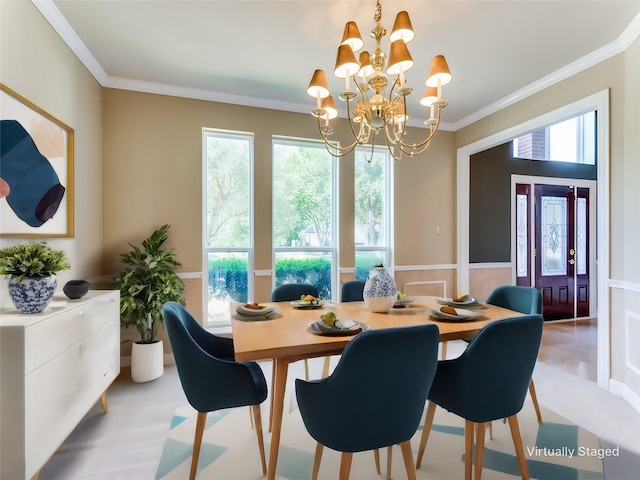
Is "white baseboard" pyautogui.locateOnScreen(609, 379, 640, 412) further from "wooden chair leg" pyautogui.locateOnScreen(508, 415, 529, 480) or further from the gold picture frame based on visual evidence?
the gold picture frame

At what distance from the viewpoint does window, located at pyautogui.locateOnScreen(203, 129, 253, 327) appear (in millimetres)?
3510

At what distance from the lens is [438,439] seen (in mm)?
2076

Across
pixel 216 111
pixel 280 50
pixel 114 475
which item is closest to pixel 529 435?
pixel 114 475

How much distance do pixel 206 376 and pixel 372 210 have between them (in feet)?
9.82

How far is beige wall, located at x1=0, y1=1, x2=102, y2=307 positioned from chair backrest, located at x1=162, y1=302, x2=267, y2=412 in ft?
3.25

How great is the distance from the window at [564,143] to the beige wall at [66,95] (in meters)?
5.40

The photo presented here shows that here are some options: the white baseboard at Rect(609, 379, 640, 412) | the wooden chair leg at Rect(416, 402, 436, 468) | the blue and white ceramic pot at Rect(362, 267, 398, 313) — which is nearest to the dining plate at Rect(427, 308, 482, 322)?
the blue and white ceramic pot at Rect(362, 267, 398, 313)

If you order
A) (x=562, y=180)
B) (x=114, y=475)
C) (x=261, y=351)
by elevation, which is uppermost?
(x=562, y=180)

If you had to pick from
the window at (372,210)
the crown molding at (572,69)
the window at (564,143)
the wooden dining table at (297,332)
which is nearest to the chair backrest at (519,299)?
the wooden dining table at (297,332)

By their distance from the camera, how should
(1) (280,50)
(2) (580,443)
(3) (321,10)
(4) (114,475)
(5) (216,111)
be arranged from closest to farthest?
(4) (114,475), (2) (580,443), (3) (321,10), (1) (280,50), (5) (216,111)

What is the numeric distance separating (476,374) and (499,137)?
314cm

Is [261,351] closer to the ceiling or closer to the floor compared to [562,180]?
closer to the floor

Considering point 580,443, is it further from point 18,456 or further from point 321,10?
point 321,10

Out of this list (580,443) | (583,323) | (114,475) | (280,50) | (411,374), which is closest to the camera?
(411,374)
